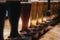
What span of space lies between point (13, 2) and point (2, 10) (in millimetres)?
191

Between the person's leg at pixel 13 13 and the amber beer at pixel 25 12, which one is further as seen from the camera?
the amber beer at pixel 25 12

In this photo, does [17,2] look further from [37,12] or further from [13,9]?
[37,12]

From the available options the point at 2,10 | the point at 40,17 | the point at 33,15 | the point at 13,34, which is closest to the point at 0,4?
the point at 2,10

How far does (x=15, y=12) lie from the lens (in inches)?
40.6

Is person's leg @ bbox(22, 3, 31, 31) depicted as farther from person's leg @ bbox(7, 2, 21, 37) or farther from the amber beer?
person's leg @ bbox(7, 2, 21, 37)

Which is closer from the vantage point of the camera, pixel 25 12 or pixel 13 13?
pixel 13 13

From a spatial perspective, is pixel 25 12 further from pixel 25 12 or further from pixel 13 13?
pixel 13 13

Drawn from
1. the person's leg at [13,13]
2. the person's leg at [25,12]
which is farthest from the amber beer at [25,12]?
the person's leg at [13,13]

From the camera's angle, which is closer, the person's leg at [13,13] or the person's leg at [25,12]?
the person's leg at [13,13]

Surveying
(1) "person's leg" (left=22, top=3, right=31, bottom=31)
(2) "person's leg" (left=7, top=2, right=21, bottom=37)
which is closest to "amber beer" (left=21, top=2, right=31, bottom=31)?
(1) "person's leg" (left=22, top=3, right=31, bottom=31)

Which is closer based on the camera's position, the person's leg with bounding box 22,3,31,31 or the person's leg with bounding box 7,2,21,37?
the person's leg with bounding box 7,2,21,37

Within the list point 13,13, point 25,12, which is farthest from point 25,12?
point 13,13

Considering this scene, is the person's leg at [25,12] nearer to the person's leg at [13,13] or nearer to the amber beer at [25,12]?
the amber beer at [25,12]

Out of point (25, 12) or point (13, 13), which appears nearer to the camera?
point (13, 13)
